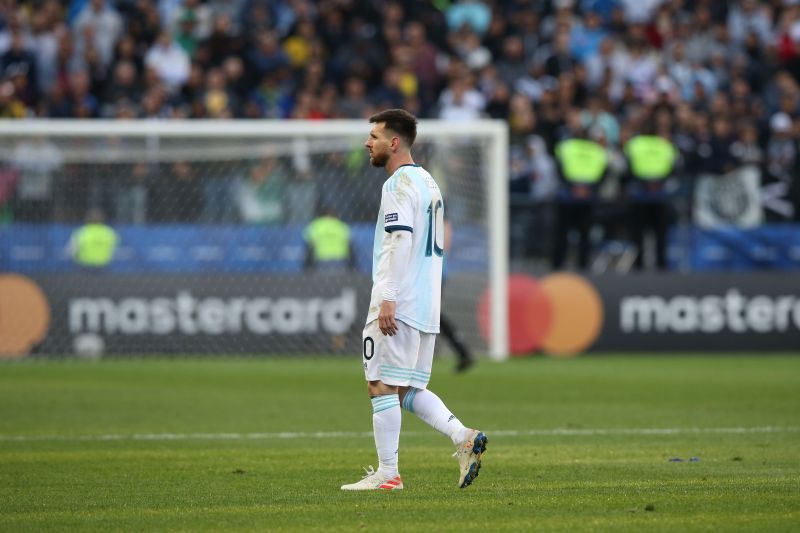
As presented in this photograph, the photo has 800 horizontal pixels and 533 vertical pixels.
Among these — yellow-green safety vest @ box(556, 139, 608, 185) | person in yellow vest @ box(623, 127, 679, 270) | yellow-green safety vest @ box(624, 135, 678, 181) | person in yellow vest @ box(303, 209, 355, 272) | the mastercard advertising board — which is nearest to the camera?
the mastercard advertising board

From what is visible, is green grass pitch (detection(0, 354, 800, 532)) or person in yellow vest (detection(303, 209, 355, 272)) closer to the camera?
green grass pitch (detection(0, 354, 800, 532))

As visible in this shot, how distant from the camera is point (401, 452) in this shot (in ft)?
33.3

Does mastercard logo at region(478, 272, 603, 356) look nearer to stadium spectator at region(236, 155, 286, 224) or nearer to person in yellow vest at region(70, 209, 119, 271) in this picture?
stadium spectator at region(236, 155, 286, 224)

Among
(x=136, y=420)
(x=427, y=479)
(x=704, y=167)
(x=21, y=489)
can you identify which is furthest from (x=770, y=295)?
(x=21, y=489)

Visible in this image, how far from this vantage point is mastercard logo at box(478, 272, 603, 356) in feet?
70.2

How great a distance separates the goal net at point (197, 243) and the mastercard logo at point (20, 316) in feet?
0.06

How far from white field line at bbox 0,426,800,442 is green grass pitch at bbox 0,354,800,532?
23 millimetres

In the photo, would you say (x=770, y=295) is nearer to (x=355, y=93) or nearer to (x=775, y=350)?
(x=775, y=350)

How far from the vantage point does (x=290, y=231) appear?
21.0 metres

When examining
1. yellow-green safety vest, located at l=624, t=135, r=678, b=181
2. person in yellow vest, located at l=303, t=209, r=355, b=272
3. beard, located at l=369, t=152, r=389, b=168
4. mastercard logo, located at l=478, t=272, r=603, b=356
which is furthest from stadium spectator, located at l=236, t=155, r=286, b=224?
beard, located at l=369, t=152, r=389, b=168

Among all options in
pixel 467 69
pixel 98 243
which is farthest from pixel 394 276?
pixel 467 69

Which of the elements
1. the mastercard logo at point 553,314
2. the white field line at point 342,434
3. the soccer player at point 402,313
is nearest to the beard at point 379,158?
the soccer player at point 402,313

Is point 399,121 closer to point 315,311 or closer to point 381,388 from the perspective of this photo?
point 381,388

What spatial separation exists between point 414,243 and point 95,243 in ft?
43.4
